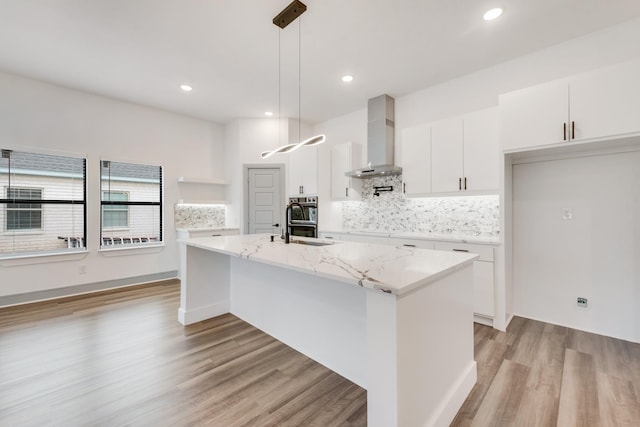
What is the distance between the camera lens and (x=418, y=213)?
3.97 m

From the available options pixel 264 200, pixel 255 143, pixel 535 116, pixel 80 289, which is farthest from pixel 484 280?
pixel 80 289

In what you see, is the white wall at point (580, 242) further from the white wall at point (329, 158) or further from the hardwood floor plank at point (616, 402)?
the white wall at point (329, 158)

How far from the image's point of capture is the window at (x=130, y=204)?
4.32 meters

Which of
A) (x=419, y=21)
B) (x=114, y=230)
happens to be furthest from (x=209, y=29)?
(x=114, y=230)

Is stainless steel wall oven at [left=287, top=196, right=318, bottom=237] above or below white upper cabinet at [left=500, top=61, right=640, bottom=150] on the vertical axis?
below

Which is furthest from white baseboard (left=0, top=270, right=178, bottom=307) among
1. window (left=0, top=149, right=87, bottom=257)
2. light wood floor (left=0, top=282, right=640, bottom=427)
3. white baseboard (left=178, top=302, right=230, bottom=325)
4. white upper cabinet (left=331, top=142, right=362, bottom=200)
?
white upper cabinet (left=331, top=142, right=362, bottom=200)

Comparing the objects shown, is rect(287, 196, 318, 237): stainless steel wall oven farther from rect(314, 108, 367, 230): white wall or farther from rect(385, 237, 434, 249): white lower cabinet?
rect(385, 237, 434, 249): white lower cabinet

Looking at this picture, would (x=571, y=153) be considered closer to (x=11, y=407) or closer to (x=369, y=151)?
(x=369, y=151)

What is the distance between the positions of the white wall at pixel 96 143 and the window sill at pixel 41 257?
3 cm

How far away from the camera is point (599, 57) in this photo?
2629mm

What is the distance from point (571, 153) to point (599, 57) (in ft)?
2.99

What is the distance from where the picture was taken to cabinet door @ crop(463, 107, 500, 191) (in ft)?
9.90

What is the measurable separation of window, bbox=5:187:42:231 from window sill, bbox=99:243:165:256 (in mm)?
829

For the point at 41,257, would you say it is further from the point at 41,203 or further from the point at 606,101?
the point at 606,101
